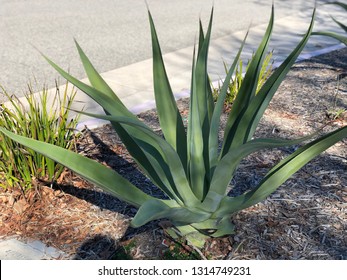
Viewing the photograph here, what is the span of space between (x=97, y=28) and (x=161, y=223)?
5.76 m

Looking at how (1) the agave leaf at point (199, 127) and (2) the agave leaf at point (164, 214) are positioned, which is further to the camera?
(1) the agave leaf at point (199, 127)

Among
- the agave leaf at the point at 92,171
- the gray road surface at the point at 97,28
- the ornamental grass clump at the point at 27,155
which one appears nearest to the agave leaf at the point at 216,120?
the agave leaf at the point at 92,171

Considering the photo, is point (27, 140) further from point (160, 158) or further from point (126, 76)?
point (126, 76)

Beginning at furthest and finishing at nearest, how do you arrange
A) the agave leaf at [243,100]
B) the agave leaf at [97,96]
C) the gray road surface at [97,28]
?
the gray road surface at [97,28] → the agave leaf at [243,100] → the agave leaf at [97,96]

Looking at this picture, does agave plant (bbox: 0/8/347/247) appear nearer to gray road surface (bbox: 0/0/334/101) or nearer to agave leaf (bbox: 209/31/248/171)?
agave leaf (bbox: 209/31/248/171)

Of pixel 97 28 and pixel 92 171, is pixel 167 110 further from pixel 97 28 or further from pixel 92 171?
pixel 97 28

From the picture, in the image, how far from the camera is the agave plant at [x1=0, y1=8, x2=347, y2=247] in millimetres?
2510

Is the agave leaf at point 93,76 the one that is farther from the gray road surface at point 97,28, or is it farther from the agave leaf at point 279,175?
the gray road surface at point 97,28

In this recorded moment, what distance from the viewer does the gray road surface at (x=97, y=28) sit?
21.3 ft

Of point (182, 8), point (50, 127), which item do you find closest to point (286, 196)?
point (50, 127)

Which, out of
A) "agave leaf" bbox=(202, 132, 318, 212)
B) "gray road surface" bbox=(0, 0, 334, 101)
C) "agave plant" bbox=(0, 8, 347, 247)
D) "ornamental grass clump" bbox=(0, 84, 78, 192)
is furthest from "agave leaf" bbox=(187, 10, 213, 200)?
"gray road surface" bbox=(0, 0, 334, 101)

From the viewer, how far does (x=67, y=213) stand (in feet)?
10.4

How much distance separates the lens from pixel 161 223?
2969 millimetres

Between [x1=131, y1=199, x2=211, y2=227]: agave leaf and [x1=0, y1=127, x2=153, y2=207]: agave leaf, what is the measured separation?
19 centimetres
